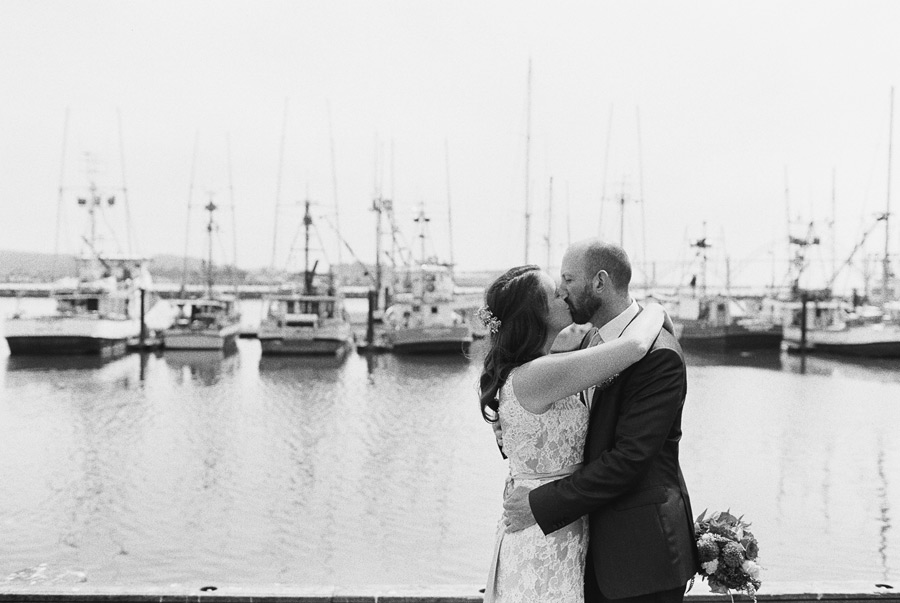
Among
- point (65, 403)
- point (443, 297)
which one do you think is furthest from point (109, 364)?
point (443, 297)

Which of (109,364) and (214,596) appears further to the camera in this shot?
(109,364)

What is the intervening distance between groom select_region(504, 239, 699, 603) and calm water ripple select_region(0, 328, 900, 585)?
7.00m

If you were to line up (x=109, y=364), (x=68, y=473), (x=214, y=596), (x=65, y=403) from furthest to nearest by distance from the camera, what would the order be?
(x=109, y=364), (x=65, y=403), (x=68, y=473), (x=214, y=596)

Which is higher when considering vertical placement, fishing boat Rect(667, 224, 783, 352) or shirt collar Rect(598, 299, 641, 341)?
shirt collar Rect(598, 299, 641, 341)

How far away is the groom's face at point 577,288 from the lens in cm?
332

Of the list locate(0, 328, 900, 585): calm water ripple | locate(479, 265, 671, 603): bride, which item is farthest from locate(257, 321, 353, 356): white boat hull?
locate(479, 265, 671, 603): bride

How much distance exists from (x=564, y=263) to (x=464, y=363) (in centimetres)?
4032

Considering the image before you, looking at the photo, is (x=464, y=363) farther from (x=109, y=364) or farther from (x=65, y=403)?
(x=65, y=403)

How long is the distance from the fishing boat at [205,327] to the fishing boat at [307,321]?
2.48 meters

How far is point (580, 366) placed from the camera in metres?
3.15

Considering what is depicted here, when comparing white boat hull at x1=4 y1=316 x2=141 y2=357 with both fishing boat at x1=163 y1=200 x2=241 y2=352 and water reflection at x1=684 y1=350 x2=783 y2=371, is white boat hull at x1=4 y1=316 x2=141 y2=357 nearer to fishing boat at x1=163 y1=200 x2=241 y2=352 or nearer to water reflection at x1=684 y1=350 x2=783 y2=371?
fishing boat at x1=163 y1=200 x2=241 y2=352

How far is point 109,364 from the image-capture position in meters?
41.3

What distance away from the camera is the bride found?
318cm

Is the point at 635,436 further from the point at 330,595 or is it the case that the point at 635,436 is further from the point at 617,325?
the point at 330,595
